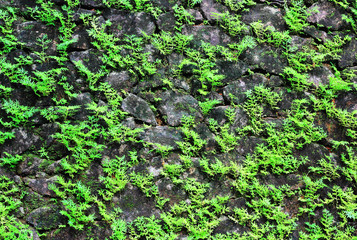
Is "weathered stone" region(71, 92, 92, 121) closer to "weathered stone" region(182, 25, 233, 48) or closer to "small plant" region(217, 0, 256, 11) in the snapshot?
"weathered stone" region(182, 25, 233, 48)

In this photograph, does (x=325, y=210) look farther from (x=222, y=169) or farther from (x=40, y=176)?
(x=40, y=176)

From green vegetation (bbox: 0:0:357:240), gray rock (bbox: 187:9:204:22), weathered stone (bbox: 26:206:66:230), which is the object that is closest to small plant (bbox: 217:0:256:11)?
green vegetation (bbox: 0:0:357:240)

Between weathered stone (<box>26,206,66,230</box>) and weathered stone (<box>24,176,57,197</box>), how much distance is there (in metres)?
0.19

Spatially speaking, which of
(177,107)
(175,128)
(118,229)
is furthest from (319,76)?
(118,229)

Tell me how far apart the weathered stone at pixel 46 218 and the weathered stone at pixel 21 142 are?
85 centimetres

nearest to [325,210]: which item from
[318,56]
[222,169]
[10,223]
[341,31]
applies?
[222,169]

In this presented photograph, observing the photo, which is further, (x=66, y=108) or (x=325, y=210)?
(x=325, y=210)

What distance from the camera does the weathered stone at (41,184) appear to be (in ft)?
12.4

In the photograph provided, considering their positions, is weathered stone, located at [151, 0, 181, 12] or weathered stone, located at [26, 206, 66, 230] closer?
weathered stone, located at [26, 206, 66, 230]

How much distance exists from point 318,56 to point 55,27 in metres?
4.22

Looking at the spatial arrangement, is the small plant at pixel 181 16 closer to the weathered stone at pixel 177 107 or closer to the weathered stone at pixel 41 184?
the weathered stone at pixel 177 107

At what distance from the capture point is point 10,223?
3576 mm

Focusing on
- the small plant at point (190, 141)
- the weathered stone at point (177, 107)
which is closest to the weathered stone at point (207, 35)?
the weathered stone at point (177, 107)

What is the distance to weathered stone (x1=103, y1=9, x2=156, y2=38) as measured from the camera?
4527mm
